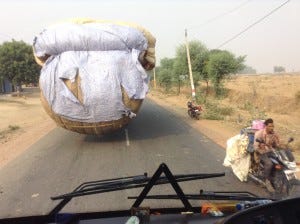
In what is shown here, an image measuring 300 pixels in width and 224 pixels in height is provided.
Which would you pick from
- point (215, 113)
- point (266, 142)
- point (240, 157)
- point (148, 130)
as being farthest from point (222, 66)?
point (266, 142)

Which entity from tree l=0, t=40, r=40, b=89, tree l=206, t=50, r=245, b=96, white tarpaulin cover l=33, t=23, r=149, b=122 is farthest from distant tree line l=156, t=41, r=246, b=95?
white tarpaulin cover l=33, t=23, r=149, b=122

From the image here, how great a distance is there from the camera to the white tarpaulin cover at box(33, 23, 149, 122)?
1351cm

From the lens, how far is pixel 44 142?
16.6 metres

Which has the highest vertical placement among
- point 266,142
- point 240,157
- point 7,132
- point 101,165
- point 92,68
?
point 92,68

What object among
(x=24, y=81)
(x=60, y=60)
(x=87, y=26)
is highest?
(x=87, y=26)

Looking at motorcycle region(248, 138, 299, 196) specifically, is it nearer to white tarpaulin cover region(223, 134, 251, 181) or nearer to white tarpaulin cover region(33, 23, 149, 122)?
white tarpaulin cover region(223, 134, 251, 181)

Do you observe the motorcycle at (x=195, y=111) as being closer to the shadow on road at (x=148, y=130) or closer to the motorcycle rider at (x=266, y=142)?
the shadow on road at (x=148, y=130)

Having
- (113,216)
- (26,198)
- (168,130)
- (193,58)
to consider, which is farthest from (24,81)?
(113,216)

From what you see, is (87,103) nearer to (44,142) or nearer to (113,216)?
(44,142)

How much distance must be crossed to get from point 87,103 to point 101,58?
145 centimetres

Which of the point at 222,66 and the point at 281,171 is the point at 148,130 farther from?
the point at 222,66

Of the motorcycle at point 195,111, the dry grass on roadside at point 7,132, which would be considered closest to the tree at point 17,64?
the dry grass on roadside at point 7,132

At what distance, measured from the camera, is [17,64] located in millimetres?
58250

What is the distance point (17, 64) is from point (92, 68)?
47116mm
